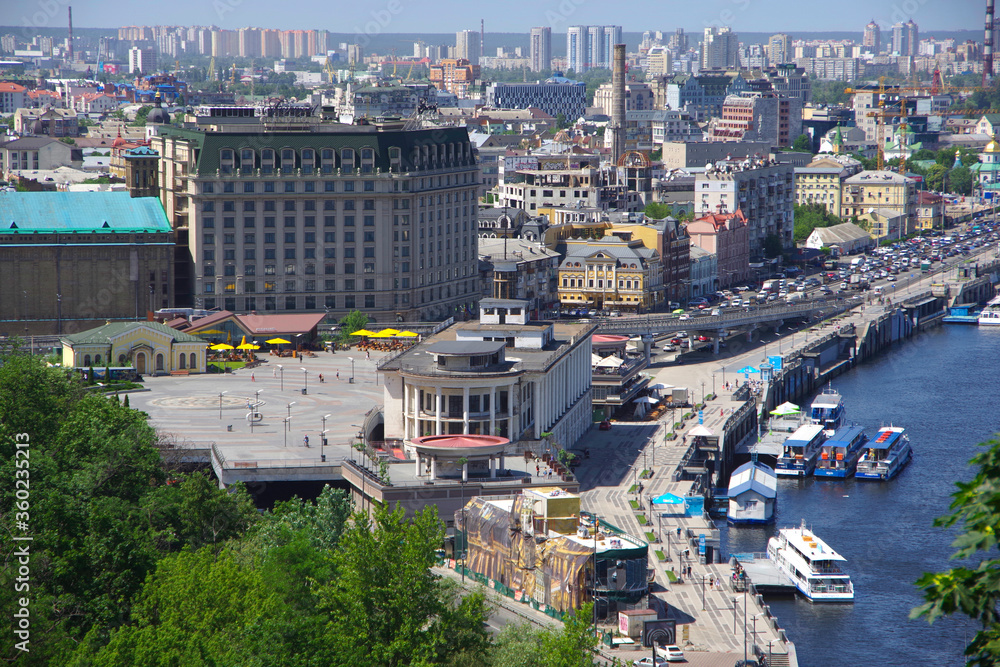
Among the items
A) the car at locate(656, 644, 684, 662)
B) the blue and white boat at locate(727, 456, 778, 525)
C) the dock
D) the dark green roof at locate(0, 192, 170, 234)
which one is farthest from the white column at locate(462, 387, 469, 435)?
the dark green roof at locate(0, 192, 170, 234)

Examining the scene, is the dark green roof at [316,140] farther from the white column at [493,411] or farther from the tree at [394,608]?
the tree at [394,608]

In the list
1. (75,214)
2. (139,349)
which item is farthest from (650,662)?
(75,214)

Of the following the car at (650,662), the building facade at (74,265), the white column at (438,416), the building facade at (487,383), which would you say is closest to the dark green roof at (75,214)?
the building facade at (74,265)

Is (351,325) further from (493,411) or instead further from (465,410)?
(465,410)

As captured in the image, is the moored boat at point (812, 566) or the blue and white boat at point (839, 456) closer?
the moored boat at point (812, 566)

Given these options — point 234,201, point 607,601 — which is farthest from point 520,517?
point 234,201

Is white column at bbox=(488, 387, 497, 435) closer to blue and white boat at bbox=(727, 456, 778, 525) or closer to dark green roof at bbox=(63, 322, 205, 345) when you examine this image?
blue and white boat at bbox=(727, 456, 778, 525)

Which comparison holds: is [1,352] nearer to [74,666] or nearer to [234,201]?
[234,201]
